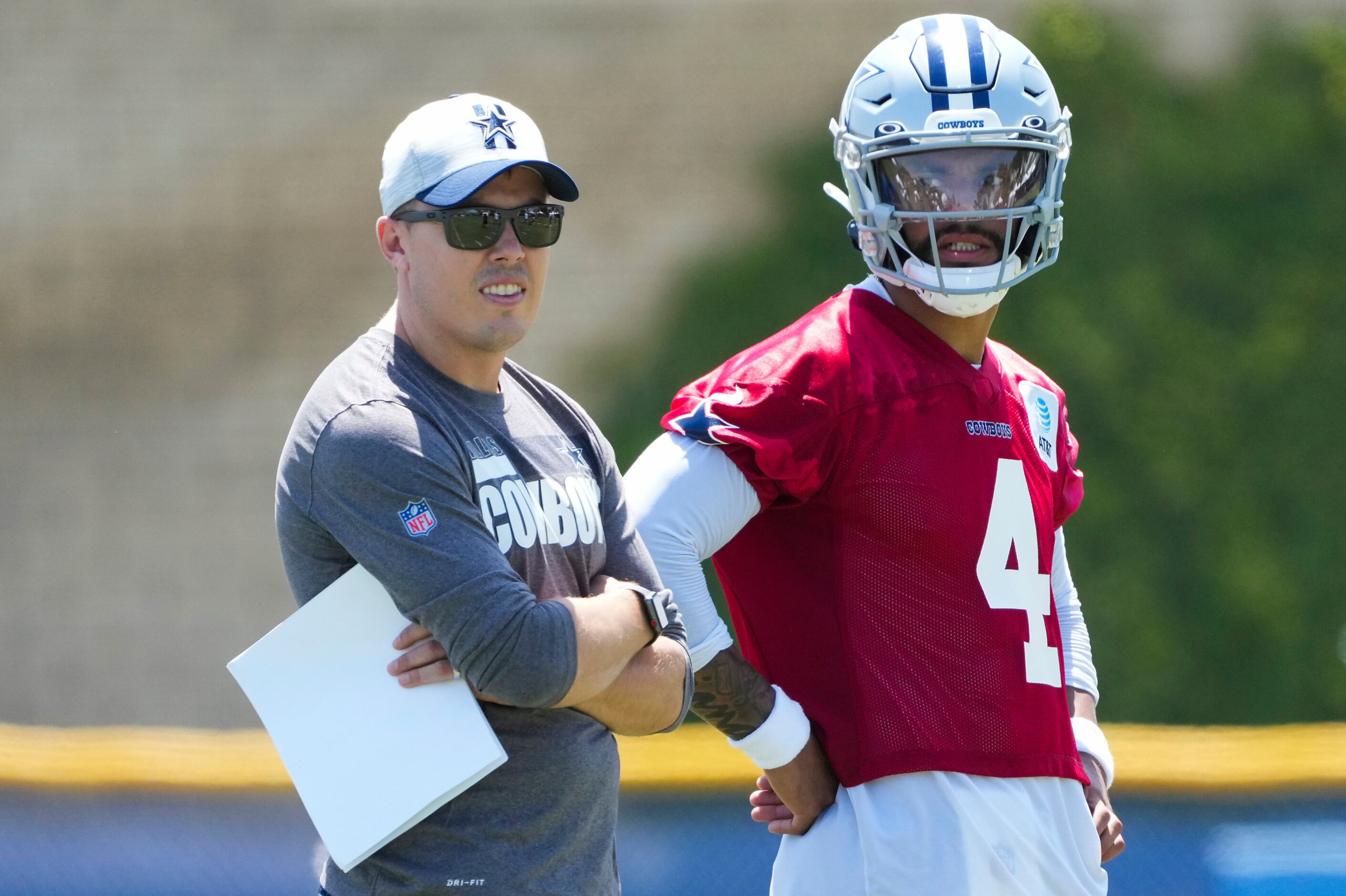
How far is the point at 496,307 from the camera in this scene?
7.10ft

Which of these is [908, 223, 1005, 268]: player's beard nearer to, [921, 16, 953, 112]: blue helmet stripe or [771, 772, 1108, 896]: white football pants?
[921, 16, 953, 112]: blue helmet stripe

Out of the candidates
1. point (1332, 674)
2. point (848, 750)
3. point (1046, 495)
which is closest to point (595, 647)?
point (848, 750)

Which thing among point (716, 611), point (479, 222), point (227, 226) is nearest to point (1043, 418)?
point (716, 611)

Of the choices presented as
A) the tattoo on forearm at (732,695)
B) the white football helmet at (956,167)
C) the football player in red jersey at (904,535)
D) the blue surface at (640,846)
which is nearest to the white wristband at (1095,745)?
the football player in red jersey at (904,535)

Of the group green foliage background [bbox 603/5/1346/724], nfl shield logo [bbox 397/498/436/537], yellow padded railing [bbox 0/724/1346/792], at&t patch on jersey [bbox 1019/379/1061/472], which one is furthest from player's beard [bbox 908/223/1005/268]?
green foliage background [bbox 603/5/1346/724]

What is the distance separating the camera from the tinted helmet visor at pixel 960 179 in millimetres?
2398

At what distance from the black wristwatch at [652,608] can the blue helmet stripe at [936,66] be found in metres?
0.95

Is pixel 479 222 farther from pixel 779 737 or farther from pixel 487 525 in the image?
pixel 779 737

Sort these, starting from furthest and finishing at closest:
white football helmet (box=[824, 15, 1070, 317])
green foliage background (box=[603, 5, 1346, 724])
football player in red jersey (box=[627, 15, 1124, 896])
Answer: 1. green foliage background (box=[603, 5, 1346, 724])
2. white football helmet (box=[824, 15, 1070, 317])
3. football player in red jersey (box=[627, 15, 1124, 896])

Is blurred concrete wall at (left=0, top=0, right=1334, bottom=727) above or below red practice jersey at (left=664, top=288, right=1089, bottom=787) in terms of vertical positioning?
below

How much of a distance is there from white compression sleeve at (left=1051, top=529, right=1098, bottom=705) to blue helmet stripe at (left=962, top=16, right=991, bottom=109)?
851mm

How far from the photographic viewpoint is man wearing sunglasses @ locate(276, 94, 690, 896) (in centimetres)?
196

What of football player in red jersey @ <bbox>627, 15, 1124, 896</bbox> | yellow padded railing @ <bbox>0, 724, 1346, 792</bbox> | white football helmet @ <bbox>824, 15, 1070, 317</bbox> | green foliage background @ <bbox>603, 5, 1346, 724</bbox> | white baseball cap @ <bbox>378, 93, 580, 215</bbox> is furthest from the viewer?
green foliage background @ <bbox>603, 5, 1346, 724</bbox>

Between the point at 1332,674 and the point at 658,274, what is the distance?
600cm
